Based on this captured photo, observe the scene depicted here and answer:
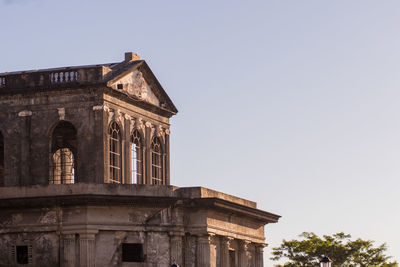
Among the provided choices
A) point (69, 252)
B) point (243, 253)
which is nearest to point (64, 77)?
point (69, 252)

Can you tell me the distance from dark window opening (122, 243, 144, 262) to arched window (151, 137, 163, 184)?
9.85 meters

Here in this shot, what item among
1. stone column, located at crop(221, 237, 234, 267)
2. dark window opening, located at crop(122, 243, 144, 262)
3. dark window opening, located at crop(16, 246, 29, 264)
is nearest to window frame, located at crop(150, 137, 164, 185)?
stone column, located at crop(221, 237, 234, 267)

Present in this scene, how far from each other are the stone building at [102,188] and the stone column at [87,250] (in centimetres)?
5

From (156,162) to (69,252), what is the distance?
1241 centimetres

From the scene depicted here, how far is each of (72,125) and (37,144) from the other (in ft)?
7.28

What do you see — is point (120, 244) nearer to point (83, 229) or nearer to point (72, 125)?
point (83, 229)

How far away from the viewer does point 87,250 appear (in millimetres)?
56219

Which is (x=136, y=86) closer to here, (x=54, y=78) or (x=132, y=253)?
(x=54, y=78)

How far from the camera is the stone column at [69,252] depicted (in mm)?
56406

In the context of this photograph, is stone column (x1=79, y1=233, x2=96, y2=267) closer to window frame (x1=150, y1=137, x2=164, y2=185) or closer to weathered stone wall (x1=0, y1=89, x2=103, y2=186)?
weathered stone wall (x1=0, y1=89, x2=103, y2=186)

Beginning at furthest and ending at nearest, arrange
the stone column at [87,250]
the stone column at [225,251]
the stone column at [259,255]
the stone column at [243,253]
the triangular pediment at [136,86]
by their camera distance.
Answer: the stone column at [259,255]
the triangular pediment at [136,86]
the stone column at [243,253]
the stone column at [225,251]
the stone column at [87,250]

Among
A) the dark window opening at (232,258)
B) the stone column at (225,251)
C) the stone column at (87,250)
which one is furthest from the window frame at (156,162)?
the stone column at (87,250)

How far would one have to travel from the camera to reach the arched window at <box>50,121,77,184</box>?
6581 centimetres

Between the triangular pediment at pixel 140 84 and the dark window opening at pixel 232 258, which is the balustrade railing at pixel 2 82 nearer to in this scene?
the triangular pediment at pixel 140 84
